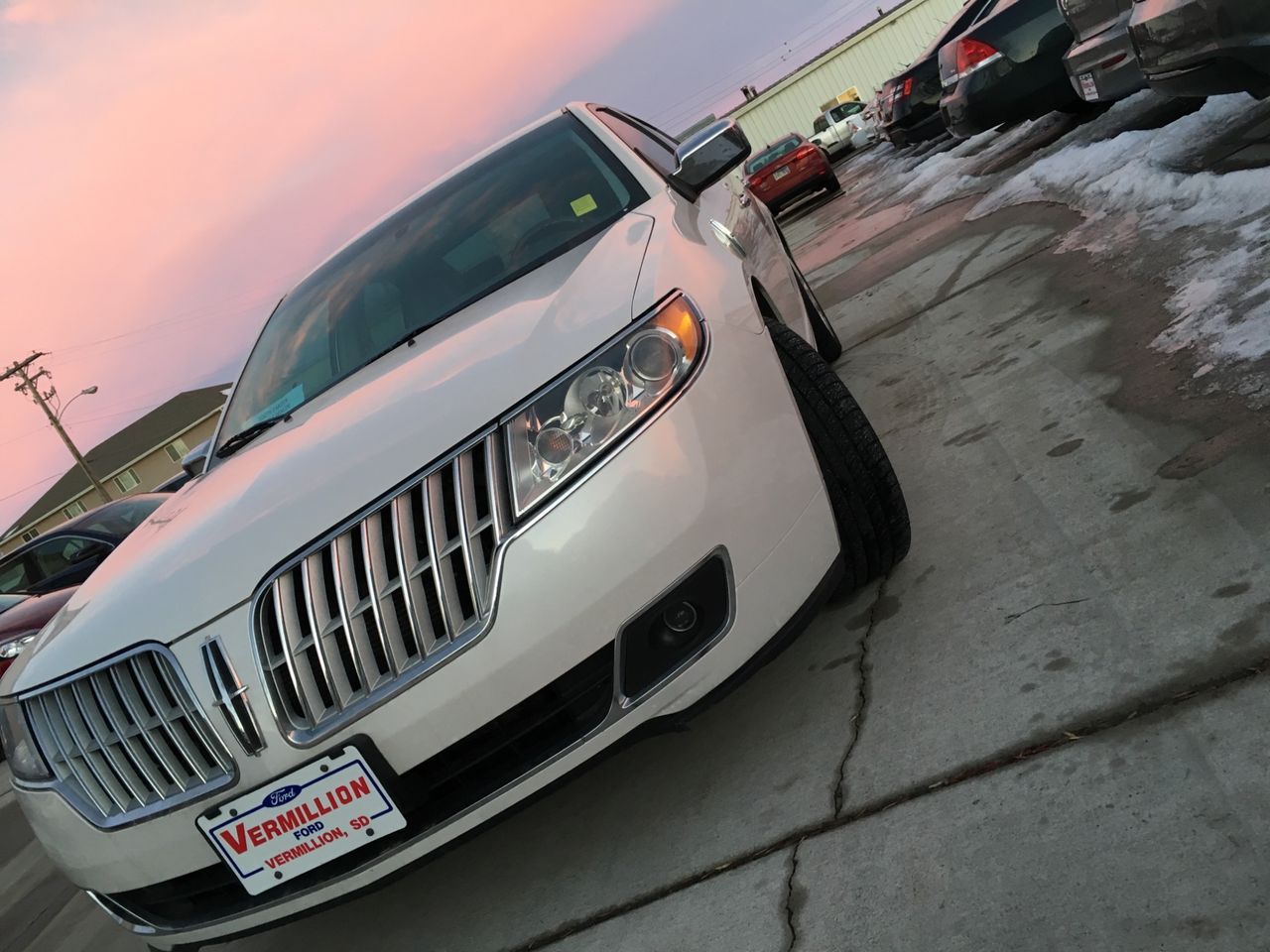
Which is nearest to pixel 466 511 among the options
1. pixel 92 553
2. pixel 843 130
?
pixel 92 553

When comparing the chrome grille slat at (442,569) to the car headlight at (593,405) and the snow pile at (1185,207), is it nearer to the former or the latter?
the car headlight at (593,405)

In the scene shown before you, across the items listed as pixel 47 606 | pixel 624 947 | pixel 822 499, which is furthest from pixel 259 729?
pixel 47 606

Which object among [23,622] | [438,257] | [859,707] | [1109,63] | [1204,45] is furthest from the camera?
[23,622]

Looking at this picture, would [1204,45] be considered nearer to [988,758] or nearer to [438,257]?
[438,257]

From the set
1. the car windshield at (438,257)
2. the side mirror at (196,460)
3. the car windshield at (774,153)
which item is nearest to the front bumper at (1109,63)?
the car windshield at (438,257)

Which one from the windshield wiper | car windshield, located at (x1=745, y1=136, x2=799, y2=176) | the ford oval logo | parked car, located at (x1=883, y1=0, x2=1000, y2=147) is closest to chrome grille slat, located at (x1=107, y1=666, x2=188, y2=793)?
the ford oval logo

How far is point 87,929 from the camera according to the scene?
3404 millimetres

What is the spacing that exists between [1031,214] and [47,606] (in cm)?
727

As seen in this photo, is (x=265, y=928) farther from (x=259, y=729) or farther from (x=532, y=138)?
(x=532, y=138)

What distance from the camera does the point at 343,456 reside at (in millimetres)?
2391

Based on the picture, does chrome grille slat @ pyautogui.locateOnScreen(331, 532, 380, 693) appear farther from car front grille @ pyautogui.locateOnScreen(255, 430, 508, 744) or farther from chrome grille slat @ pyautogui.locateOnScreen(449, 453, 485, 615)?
chrome grille slat @ pyautogui.locateOnScreen(449, 453, 485, 615)

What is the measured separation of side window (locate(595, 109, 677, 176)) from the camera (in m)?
3.80

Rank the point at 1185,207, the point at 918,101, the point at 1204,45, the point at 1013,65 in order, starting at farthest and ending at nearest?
the point at 918,101, the point at 1013,65, the point at 1185,207, the point at 1204,45

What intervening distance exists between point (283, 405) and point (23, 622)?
536 centimetres
